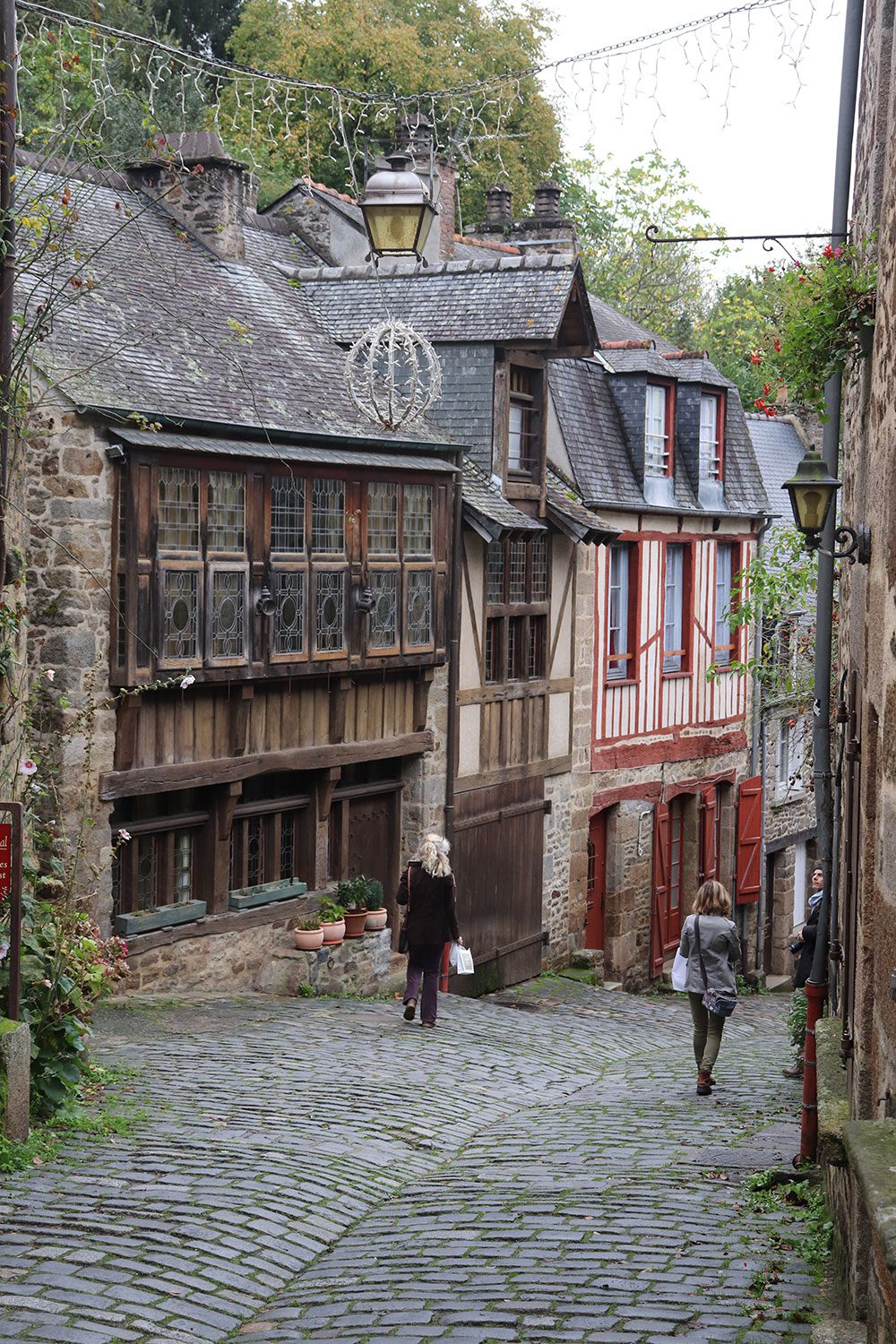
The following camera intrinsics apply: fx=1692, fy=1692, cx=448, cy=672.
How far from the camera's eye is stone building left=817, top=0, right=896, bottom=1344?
425cm

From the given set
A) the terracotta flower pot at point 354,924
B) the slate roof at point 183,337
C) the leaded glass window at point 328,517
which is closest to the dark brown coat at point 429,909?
the terracotta flower pot at point 354,924

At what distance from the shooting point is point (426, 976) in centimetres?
1320

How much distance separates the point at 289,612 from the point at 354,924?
2.99m

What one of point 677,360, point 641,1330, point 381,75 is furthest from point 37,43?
point 381,75

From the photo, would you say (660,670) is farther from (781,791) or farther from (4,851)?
(4,851)

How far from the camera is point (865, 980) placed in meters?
6.09

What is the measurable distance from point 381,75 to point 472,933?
19.1 metres

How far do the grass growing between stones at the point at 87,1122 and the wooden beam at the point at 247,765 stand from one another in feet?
9.48

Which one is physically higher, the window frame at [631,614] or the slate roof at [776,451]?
the slate roof at [776,451]

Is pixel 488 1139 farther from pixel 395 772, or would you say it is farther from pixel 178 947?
pixel 395 772

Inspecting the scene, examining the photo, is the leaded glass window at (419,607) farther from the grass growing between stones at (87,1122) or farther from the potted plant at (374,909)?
the grass growing between stones at (87,1122)

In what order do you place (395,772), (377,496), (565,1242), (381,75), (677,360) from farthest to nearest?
(381,75) < (677,360) < (395,772) < (377,496) < (565,1242)

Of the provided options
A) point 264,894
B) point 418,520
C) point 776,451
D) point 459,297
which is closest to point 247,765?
point 264,894

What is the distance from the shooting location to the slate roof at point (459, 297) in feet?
55.7
